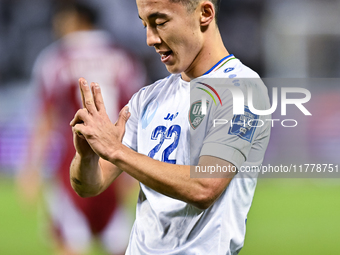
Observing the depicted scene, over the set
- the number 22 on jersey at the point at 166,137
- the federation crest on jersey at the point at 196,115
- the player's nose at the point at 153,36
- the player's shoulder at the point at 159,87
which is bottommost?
the number 22 on jersey at the point at 166,137

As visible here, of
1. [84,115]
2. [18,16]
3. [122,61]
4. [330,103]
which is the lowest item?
[84,115]

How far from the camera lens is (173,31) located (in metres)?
1.58

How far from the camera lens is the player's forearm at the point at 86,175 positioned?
1681 mm

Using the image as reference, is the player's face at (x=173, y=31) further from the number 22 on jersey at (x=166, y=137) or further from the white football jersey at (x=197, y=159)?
the number 22 on jersey at (x=166, y=137)

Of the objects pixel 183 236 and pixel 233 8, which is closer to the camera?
pixel 183 236

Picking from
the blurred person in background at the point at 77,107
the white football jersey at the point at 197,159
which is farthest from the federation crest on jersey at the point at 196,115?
the blurred person in background at the point at 77,107

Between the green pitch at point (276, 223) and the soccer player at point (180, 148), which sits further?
the green pitch at point (276, 223)

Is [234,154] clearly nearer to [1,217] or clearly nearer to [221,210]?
[221,210]

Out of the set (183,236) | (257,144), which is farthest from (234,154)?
(183,236)

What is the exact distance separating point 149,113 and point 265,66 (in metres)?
6.45

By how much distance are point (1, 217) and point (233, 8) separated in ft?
17.0

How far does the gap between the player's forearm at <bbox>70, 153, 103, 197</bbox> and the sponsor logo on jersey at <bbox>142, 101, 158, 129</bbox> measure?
24cm

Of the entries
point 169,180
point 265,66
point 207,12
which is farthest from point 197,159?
point 265,66

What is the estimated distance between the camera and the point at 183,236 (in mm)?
1553
